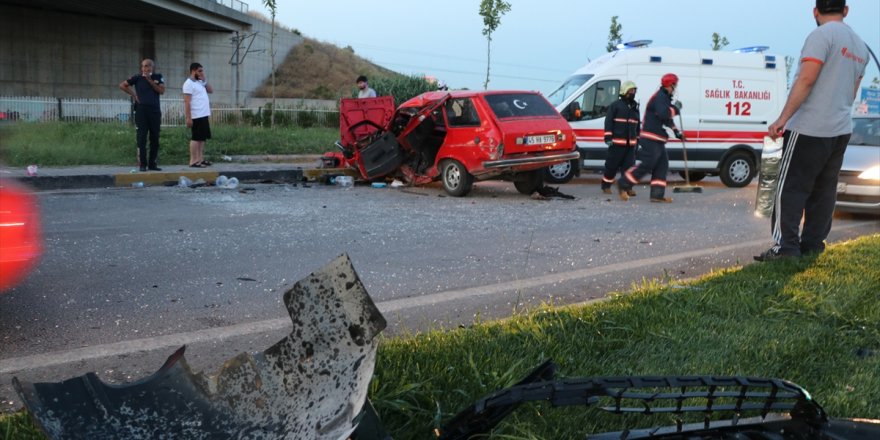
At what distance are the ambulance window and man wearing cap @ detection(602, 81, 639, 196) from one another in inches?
94.4

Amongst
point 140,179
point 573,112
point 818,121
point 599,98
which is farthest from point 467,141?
point 818,121

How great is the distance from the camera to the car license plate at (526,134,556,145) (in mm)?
11258

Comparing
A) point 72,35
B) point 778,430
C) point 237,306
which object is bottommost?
point 237,306

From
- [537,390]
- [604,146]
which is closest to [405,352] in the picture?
[537,390]

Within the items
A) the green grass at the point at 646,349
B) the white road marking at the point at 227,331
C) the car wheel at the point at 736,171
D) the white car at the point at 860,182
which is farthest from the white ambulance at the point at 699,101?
the green grass at the point at 646,349

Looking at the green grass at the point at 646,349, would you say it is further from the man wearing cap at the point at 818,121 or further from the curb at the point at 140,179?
the curb at the point at 140,179

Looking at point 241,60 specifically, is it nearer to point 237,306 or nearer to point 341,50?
point 341,50

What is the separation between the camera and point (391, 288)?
217 inches

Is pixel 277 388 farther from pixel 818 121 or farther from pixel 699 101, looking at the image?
pixel 699 101

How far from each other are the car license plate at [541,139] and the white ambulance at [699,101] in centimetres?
319

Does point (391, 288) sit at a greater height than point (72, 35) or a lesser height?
lesser

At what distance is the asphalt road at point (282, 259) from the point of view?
417 cm

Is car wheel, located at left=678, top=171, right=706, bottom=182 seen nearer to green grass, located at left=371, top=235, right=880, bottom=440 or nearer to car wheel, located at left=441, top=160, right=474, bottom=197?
car wheel, located at left=441, top=160, right=474, bottom=197

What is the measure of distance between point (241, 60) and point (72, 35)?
32.2 feet
